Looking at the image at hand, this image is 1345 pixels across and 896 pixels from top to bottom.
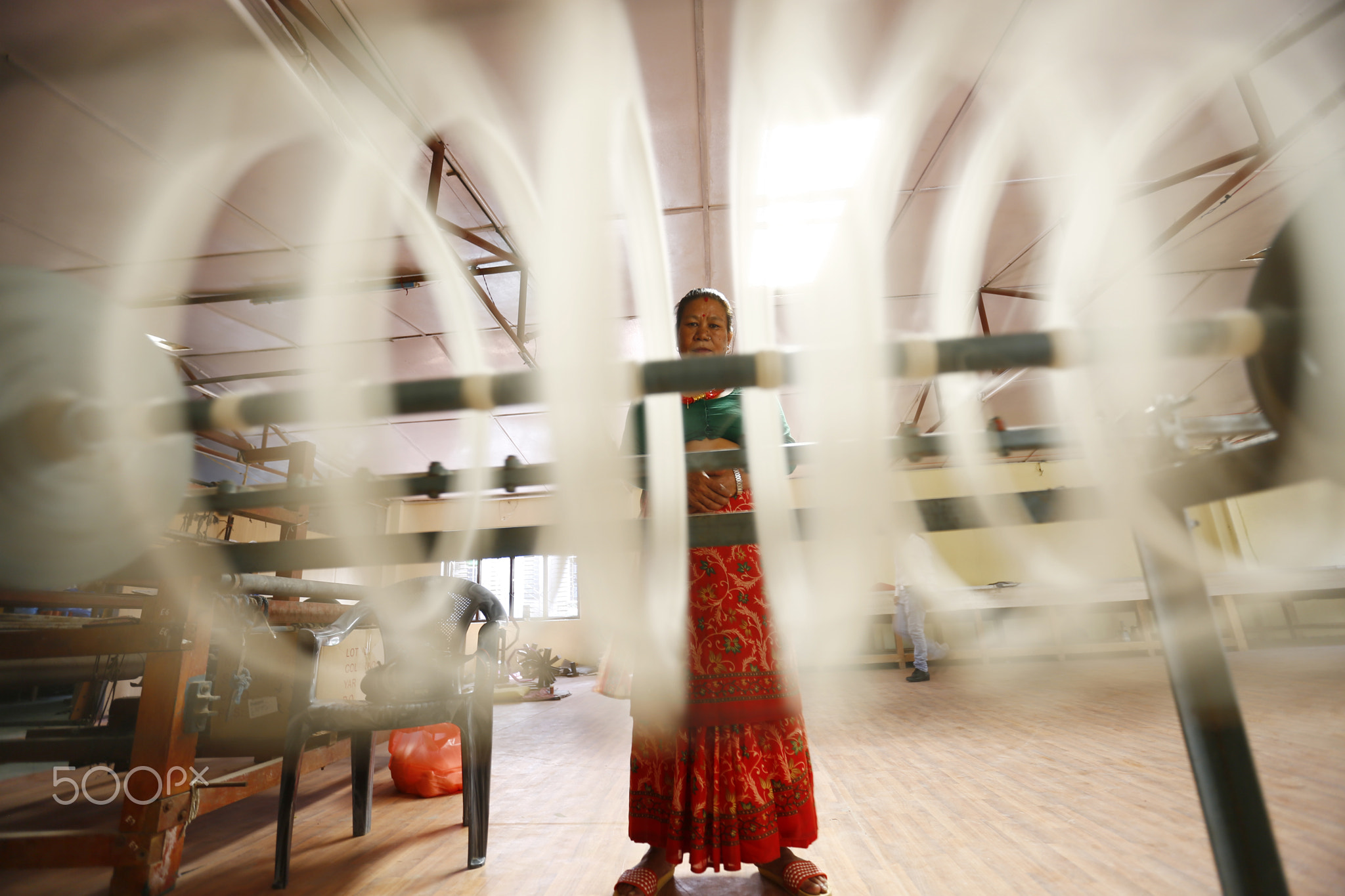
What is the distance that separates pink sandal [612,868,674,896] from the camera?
1.20 meters

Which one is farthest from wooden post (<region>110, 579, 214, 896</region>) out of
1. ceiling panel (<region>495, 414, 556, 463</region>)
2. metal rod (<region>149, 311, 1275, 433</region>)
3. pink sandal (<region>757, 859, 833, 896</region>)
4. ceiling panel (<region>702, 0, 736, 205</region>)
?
ceiling panel (<region>495, 414, 556, 463</region>)

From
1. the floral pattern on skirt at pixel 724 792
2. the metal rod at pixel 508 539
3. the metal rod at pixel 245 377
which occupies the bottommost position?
the floral pattern on skirt at pixel 724 792

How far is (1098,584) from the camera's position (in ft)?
18.9

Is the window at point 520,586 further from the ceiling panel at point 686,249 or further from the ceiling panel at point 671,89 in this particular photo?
the ceiling panel at point 671,89

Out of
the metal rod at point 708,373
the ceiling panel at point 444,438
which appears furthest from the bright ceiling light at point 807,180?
the ceiling panel at point 444,438

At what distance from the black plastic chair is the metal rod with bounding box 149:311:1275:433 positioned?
106 centimetres

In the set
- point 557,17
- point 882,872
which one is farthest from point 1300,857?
point 557,17

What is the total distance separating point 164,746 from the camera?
1404 mm

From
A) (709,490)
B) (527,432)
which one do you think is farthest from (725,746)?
(527,432)

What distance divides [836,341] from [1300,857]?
1568 millimetres

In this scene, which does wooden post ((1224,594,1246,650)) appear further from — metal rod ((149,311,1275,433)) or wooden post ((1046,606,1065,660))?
metal rod ((149,311,1275,433))

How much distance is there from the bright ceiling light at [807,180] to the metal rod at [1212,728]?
6.74 ft

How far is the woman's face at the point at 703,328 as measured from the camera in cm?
135

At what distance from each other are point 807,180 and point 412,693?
112 inches
